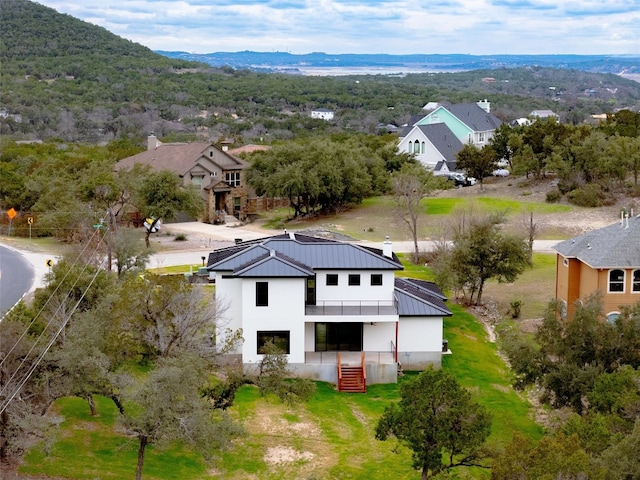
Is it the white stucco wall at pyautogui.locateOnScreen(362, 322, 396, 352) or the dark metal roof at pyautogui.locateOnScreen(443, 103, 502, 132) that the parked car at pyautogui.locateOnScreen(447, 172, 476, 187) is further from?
the white stucco wall at pyautogui.locateOnScreen(362, 322, 396, 352)

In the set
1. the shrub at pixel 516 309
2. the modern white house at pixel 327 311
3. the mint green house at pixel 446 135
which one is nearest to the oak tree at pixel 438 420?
the modern white house at pixel 327 311

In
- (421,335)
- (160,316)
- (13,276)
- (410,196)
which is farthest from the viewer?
(410,196)

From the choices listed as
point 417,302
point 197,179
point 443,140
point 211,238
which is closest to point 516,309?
point 417,302

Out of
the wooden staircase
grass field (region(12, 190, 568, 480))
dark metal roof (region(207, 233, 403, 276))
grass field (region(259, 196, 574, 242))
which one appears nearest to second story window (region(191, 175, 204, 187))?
grass field (region(259, 196, 574, 242))

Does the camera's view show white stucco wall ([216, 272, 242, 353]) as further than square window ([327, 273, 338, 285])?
No

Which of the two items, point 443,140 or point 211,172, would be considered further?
point 443,140

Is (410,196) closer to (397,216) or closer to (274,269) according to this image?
(397,216)

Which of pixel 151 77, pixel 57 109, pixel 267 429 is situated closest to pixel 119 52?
pixel 151 77

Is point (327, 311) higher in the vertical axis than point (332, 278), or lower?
lower
